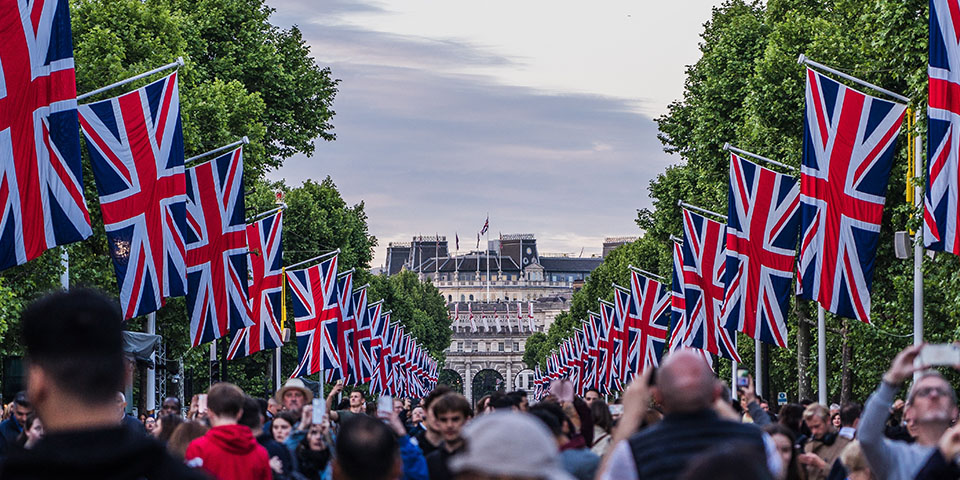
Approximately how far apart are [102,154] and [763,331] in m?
12.6

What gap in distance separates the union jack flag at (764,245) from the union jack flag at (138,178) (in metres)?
10.7

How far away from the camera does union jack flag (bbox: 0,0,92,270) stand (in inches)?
601

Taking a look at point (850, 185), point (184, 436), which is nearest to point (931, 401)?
point (184, 436)

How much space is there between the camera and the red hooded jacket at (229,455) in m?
9.26

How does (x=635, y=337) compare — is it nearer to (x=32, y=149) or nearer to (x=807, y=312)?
(x=807, y=312)

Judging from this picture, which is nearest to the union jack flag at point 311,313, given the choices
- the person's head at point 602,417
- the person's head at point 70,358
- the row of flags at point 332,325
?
the row of flags at point 332,325

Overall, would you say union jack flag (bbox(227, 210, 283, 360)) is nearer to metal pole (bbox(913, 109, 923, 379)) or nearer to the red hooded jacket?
metal pole (bbox(913, 109, 923, 379))

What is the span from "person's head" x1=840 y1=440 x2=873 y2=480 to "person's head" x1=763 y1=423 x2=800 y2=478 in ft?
1.74

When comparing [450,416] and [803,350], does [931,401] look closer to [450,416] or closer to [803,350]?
Result: [450,416]

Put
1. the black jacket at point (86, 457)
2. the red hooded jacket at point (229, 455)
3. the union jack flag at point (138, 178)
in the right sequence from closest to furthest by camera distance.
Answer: the black jacket at point (86, 457)
the red hooded jacket at point (229, 455)
the union jack flag at point (138, 178)

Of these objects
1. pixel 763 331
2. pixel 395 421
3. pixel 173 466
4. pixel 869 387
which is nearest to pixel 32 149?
pixel 395 421

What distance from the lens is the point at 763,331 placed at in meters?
28.8

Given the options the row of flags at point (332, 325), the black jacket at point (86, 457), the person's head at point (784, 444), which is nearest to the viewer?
the black jacket at point (86, 457)

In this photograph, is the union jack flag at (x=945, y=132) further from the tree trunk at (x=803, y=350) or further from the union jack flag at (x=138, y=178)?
the tree trunk at (x=803, y=350)
